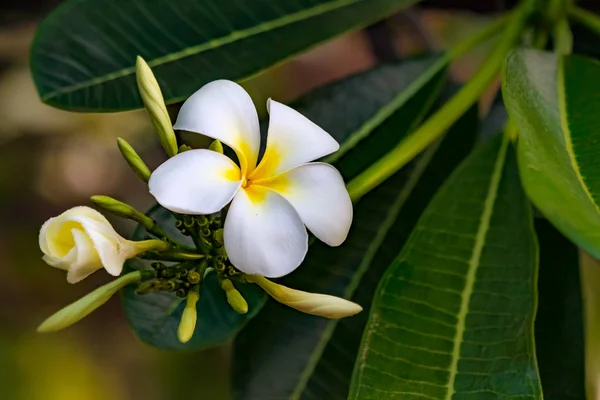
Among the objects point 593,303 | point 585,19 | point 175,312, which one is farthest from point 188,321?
point 593,303

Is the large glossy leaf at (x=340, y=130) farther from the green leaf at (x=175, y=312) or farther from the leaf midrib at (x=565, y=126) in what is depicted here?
the leaf midrib at (x=565, y=126)

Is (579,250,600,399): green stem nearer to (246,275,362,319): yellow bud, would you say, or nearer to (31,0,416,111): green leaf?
(31,0,416,111): green leaf

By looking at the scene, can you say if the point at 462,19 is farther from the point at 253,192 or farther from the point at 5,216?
the point at 253,192

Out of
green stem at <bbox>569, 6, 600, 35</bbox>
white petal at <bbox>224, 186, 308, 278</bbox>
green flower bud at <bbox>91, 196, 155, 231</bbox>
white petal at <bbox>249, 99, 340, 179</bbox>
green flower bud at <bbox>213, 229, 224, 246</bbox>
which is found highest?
green stem at <bbox>569, 6, 600, 35</bbox>

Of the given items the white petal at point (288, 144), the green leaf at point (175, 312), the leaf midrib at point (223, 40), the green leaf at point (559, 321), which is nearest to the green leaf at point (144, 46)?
the leaf midrib at point (223, 40)

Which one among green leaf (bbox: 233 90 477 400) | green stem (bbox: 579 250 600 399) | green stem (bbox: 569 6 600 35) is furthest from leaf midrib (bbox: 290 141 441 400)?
green stem (bbox: 579 250 600 399)

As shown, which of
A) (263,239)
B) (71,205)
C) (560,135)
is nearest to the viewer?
(263,239)

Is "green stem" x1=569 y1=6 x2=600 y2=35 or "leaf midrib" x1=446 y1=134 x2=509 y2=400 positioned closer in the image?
"leaf midrib" x1=446 y1=134 x2=509 y2=400

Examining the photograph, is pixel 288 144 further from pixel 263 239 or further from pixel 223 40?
pixel 223 40
